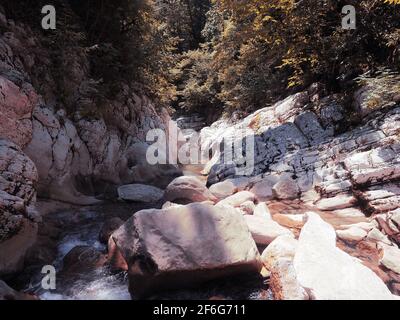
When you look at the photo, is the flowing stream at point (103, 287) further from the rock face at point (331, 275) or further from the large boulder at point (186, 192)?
the large boulder at point (186, 192)

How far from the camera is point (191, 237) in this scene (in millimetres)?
4930

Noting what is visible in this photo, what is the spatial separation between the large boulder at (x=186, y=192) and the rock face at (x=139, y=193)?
794 millimetres

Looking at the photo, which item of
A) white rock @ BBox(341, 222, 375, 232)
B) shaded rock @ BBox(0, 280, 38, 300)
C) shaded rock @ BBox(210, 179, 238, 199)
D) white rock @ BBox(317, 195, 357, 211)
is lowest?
shaded rock @ BBox(0, 280, 38, 300)

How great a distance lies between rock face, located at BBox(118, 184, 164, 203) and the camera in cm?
923

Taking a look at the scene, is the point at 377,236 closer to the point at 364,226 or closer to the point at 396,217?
the point at 364,226

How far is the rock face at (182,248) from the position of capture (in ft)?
15.1

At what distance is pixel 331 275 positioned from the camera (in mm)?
4570

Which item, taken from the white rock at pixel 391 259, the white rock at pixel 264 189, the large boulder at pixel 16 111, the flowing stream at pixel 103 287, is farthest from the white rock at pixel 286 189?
the large boulder at pixel 16 111

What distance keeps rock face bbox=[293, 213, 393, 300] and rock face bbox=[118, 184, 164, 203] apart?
5057 mm

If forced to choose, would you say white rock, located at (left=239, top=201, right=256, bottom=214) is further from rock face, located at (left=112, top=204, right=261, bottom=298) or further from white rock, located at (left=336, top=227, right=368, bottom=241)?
rock face, located at (left=112, top=204, right=261, bottom=298)

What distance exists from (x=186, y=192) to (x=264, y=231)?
312cm

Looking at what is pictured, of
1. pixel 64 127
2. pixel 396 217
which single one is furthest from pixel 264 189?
pixel 64 127

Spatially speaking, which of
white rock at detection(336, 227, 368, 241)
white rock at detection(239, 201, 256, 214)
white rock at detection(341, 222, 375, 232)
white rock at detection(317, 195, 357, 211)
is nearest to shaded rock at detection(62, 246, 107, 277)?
white rock at detection(239, 201, 256, 214)
